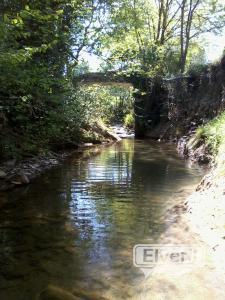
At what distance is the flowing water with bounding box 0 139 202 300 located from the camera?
12.8 ft

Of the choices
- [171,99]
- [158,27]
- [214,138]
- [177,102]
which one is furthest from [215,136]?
[158,27]

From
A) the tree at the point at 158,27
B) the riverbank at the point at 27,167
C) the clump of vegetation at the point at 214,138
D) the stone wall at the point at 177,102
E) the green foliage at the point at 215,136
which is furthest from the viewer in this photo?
the tree at the point at 158,27

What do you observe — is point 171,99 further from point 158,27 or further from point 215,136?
point 215,136

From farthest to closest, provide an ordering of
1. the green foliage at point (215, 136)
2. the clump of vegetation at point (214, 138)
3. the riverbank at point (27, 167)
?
1. the green foliage at point (215, 136)
2. the clump of vegetation at point (214, 138)
3. the riverbank at point (27, 167)

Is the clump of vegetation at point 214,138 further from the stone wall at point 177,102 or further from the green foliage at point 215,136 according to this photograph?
the stone wall at point 177,102

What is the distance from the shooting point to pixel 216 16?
27125 millimetres

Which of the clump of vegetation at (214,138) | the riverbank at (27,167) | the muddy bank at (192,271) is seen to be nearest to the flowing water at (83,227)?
the muddy bank at (192,271)

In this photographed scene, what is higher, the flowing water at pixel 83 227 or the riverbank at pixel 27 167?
the riverbank at pixel 27 167

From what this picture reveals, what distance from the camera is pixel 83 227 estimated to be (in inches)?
217

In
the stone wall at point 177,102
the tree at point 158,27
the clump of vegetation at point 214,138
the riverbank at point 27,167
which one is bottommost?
the riverbank at point 27,167

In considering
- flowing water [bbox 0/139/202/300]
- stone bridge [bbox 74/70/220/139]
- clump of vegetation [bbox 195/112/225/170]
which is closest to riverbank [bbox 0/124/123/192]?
flowing water [bbox 0/139/202/300]

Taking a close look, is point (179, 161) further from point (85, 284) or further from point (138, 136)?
point (138, 136)

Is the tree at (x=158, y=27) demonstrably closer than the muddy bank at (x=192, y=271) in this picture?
No

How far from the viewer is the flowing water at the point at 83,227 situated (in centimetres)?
389
